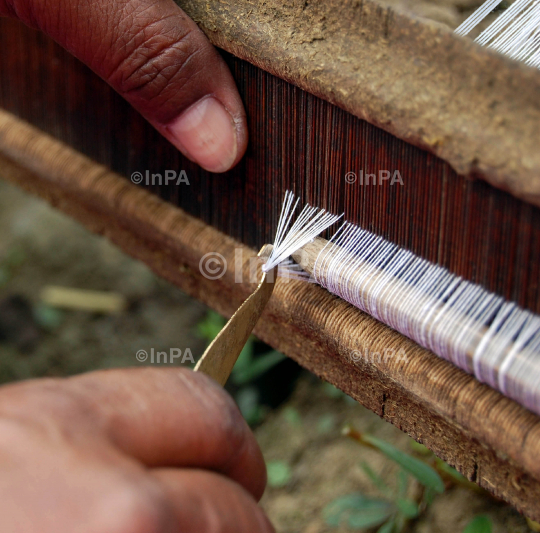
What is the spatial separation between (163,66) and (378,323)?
1.41ft

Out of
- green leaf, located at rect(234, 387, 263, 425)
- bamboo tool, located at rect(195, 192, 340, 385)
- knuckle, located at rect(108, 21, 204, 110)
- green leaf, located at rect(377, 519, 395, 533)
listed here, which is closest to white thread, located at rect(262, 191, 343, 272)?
bamboo tool, located at rect(195, 192, 340, 385)

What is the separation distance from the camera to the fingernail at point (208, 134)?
0.84 metres

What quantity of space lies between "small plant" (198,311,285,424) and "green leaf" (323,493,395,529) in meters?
0.31

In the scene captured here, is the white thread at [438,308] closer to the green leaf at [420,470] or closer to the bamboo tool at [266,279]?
the bamboo tool at [266,279]

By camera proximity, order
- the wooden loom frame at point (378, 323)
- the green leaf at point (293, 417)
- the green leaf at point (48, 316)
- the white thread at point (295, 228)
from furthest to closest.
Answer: the green leaf at point (48, 316), the green leaf at point (293, 417), the white thread at point (295, 228), the wooden loom frame at point (378, 323)

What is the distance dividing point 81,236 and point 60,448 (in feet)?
5.23

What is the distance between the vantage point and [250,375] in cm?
129

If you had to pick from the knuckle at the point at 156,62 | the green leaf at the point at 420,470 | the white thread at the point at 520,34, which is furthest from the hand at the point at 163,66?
the green leaf at the point at 420,470

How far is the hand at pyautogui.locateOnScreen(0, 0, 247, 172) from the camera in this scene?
832 millimetres

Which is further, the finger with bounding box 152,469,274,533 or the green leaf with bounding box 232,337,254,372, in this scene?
the green leaf with bounding box 232,337,254,372

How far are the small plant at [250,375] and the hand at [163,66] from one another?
20.0 inches

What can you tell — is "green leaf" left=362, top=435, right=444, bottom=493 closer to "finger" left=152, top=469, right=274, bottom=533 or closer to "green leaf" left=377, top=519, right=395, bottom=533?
"green leaf" left=377, top=519, right=395, bottom=533

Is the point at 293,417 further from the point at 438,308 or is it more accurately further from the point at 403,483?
the point at 438,308

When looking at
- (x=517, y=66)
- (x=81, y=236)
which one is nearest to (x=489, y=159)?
(x=517, y=66)
